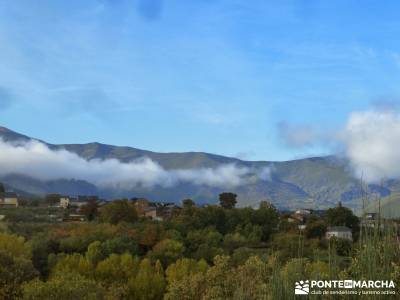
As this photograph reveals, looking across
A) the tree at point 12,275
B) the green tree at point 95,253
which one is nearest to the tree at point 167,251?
the green tree at point 95,253

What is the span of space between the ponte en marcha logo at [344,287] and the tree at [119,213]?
111955 millimetres

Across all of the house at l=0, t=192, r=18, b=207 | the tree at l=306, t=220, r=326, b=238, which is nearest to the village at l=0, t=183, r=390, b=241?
the house at l=0, t=192, r=18, b=207

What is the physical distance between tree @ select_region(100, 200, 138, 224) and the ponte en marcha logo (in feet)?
367

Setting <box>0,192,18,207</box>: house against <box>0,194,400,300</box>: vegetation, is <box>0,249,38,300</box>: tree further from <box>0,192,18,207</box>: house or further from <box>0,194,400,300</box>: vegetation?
<box>0,192,18,207</box>: house

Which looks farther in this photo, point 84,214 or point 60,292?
point 84,214

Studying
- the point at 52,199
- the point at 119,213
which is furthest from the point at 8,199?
the point at 119,213

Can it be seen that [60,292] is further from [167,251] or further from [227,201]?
[227,201]

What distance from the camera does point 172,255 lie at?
87.4 m

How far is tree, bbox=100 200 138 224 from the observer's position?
389 feet


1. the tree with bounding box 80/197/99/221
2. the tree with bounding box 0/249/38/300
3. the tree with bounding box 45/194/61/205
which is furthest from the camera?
the tree with bounding box 45/194/61/205

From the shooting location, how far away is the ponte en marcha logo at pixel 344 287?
7.46 m

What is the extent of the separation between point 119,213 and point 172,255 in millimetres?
34864

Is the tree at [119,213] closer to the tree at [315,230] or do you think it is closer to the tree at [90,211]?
the tree at [90,211]

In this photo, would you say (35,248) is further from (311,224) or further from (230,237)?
(311,224)
